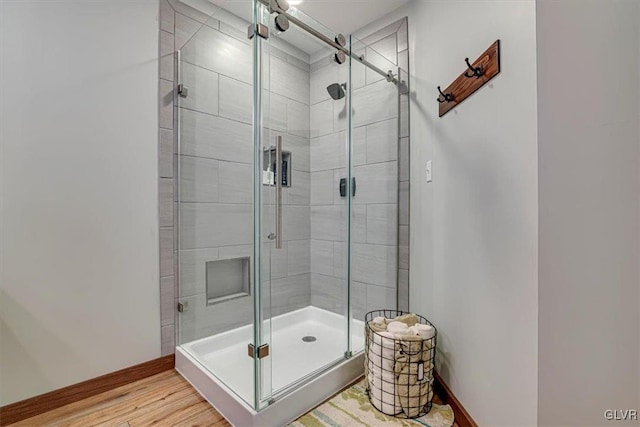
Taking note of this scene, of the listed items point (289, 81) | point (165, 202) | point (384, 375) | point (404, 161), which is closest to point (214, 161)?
point (165, 202)

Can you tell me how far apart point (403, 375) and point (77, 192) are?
1.90m

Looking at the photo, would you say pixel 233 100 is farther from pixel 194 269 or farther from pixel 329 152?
pixel 194 269

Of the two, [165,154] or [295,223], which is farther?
[295,223]

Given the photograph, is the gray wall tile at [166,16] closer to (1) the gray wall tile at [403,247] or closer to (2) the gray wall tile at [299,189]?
(2) the gray wall tile at [299,189]

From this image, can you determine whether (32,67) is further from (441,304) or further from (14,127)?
(441,304)

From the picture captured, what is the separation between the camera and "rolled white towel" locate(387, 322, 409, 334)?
5.00 feet

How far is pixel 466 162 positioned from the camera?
1358 millimetres

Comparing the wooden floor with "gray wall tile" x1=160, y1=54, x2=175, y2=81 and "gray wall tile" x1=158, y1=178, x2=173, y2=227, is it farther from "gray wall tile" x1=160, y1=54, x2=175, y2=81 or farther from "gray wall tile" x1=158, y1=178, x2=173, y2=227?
"gray wall tile" x1=160, y1=54, x2=175, y2=81
